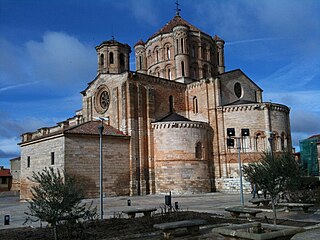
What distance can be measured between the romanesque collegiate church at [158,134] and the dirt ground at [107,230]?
48.3 ft

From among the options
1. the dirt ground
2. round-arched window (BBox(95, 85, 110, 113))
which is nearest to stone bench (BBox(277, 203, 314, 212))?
the dirt ground

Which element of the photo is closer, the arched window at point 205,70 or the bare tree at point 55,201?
the bare tree at point 55,201

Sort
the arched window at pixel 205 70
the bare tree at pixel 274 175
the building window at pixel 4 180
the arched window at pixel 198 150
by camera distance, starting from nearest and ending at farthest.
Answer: the bare tree at pixel 274 175
the arched window at pixel 198 150
the arched window at pixel 205 70
the building window at pixel 4 180

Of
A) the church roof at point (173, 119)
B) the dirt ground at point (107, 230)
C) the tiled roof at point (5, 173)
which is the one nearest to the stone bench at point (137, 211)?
the dirt ground at point (107, 230)

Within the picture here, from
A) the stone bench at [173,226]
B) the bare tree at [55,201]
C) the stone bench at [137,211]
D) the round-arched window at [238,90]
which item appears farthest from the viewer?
the round-arched window at [238,90]

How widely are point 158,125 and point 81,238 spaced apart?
2251cm

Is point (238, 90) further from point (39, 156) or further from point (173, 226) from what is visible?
point (173, 226)

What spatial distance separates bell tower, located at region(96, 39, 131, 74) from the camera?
39.0 metres

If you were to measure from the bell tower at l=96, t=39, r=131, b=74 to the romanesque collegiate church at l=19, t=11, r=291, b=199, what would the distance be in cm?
11

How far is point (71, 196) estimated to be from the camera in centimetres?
978

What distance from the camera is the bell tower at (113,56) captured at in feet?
128

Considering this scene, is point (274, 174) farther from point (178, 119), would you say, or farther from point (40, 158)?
point (40, 158)

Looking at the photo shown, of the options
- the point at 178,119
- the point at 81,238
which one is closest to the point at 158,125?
A: the point at 178,119

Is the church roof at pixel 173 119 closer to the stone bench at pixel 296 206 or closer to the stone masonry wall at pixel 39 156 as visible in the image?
the stone masonry wall at pixel 39 156
